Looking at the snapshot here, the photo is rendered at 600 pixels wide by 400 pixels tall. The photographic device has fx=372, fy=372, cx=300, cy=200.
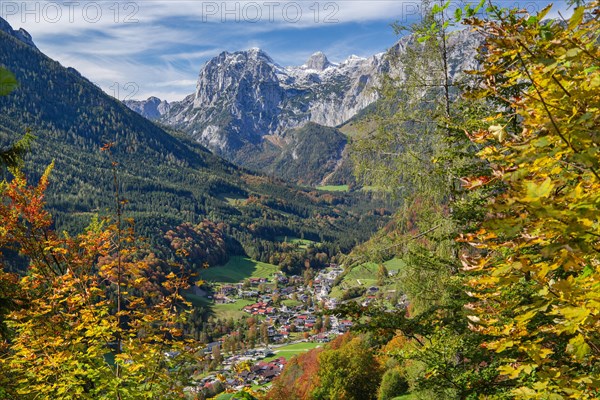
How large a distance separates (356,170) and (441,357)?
682 cm

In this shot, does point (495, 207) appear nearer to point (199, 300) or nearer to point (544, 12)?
point (544, 12)

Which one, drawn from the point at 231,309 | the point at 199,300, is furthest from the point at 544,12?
the point at 199,300

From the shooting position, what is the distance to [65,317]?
8.57m

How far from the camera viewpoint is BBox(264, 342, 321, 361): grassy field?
76.7 m

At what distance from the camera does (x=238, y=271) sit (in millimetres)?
177000

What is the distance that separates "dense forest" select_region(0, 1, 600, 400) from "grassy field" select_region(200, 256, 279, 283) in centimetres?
15310

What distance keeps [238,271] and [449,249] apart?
565 feet

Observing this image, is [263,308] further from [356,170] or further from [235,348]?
[356,170]

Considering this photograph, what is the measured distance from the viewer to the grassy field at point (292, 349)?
76.7 metres

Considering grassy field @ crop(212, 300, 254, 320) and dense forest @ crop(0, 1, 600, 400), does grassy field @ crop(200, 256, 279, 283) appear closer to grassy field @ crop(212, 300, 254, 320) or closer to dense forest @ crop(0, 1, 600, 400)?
grassy field @ crop(212, 300, 254, 320)

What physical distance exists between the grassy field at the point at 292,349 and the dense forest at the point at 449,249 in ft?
224

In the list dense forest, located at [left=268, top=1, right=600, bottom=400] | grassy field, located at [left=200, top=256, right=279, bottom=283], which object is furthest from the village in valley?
dense forest, located at [left=268, top=1, right=600, bottom=400]

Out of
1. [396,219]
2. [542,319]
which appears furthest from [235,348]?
[542,319]

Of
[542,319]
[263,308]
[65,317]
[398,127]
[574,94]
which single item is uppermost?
[398,127]
